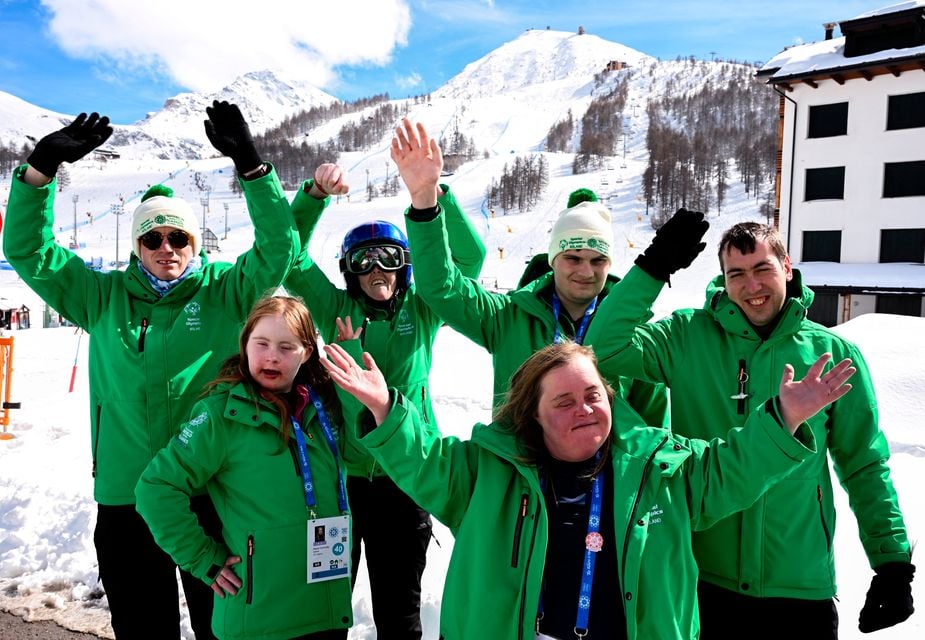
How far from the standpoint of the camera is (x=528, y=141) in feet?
334

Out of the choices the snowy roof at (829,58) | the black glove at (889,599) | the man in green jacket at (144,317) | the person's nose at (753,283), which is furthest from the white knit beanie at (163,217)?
the snowy roof at (829,58)

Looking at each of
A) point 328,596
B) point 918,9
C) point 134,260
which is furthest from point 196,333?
point 918,9

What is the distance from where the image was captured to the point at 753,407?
2.40 meters

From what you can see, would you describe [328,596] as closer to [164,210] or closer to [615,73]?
[164,210]

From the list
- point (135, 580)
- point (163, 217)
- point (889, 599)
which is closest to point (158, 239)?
point (163, 217)

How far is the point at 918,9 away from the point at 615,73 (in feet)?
405

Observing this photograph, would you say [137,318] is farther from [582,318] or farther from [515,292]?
[582,318]

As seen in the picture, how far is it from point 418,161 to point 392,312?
79 centimetres

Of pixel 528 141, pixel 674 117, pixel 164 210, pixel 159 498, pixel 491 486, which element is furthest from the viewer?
pixel 528 141

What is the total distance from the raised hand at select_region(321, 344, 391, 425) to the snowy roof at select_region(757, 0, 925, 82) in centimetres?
2536

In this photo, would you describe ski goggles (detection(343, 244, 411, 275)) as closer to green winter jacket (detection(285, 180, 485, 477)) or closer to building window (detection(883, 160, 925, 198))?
green winter jacket (detection(285, 180, 485, 477))

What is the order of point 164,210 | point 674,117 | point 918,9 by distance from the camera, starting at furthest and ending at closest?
point 674,117, point 918,9, point 164,210

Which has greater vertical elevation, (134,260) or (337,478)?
(134,260)

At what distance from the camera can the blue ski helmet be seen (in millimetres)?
3223
